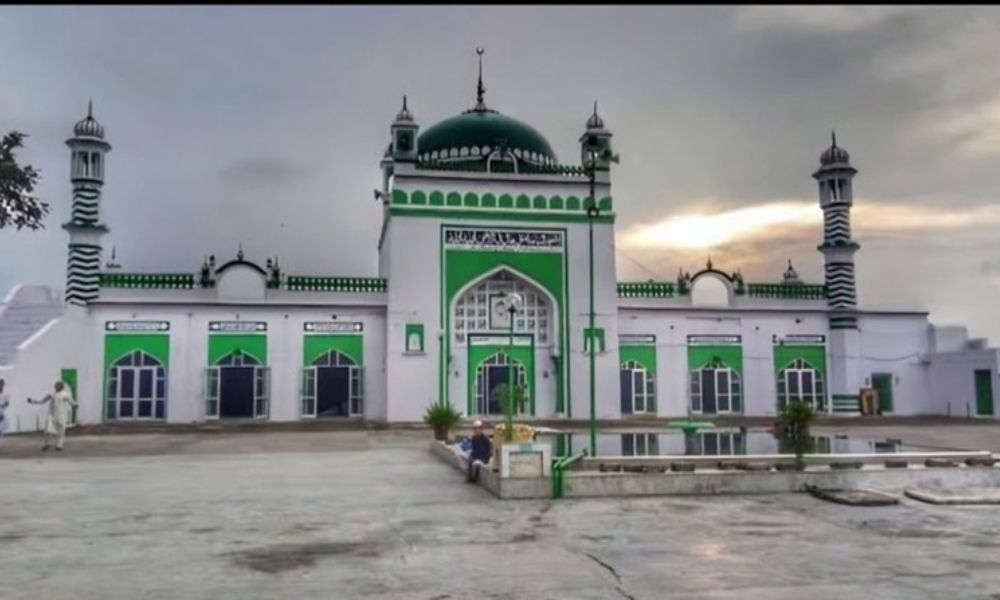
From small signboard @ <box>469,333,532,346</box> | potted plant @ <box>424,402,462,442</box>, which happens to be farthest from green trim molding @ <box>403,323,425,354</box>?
potted plant @ <box>424,402,462,442</box>

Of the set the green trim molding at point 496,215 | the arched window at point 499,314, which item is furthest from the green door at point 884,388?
the arched window at point 499,314

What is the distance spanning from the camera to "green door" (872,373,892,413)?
2869 centimetres

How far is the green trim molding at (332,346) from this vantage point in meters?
25.7

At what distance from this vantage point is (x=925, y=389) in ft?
95.5

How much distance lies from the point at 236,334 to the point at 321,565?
20.3 m

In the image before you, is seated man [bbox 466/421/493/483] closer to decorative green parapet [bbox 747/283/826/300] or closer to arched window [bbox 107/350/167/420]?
arched window [bbox 107/350/167/420]

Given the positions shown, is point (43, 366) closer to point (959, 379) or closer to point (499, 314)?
point (499, 314)

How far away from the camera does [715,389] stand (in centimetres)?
2792

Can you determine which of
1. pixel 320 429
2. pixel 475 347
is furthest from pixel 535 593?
pixel 475 347

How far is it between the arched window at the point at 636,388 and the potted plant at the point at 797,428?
1489 centimetres

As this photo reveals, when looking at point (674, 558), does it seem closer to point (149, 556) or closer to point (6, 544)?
point (149, 556)

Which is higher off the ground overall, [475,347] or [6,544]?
[475,347]

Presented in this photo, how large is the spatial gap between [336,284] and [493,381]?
19.3 feet

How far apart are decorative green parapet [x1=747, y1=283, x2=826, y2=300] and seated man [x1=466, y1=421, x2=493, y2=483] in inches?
769
